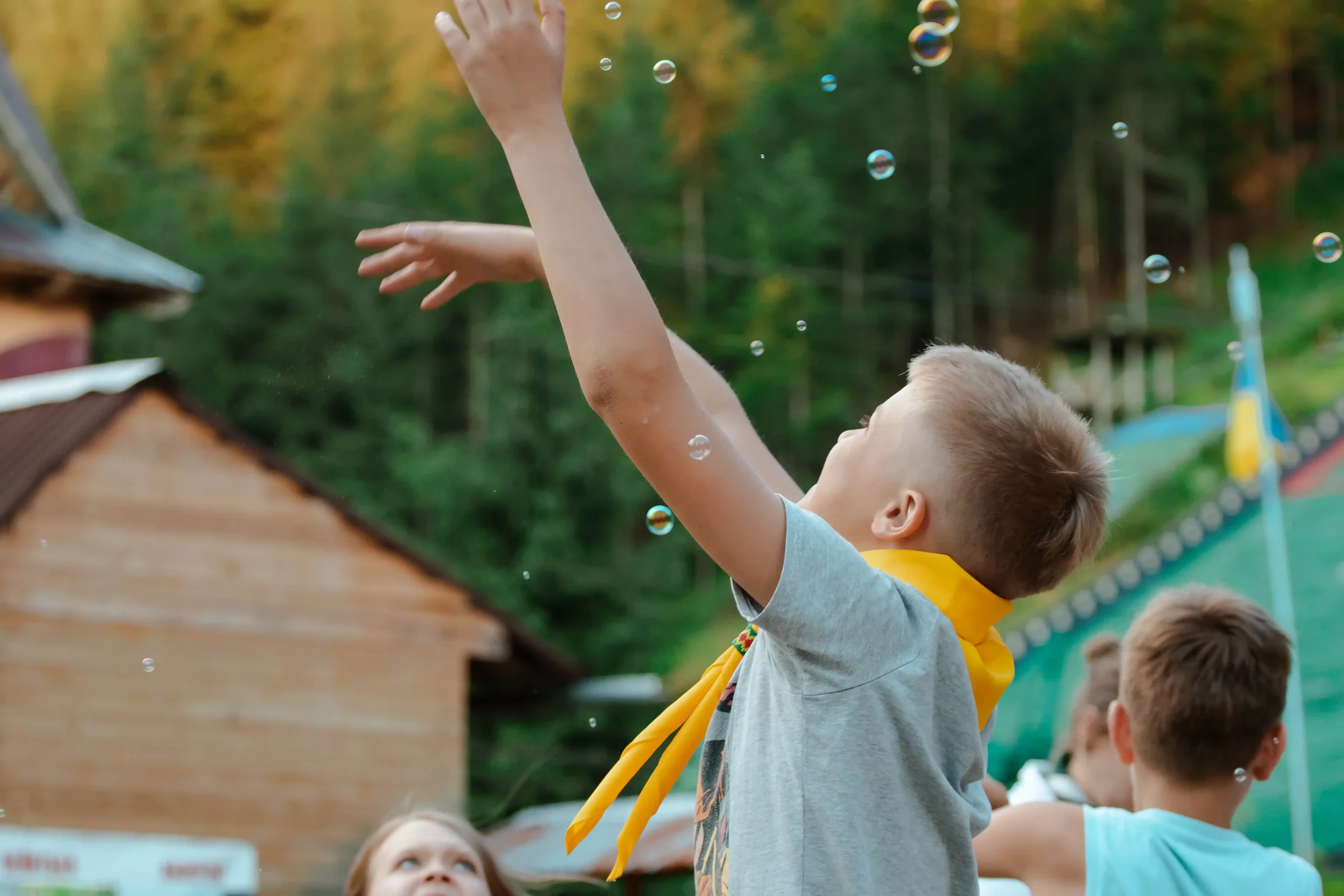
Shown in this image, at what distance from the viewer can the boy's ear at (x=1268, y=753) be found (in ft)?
5.02

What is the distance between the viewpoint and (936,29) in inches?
85.0

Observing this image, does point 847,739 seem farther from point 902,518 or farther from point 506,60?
point 506,60

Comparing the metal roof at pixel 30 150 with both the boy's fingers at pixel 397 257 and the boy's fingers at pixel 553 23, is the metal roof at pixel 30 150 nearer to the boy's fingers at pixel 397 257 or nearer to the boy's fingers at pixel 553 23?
the boy's fingers at pixel 397 257

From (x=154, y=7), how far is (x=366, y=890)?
74.5 ft

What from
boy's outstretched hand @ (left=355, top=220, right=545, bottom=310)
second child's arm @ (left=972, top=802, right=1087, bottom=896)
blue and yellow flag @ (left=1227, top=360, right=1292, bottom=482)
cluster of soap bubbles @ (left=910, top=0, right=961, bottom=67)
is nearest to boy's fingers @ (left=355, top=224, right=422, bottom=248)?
boy's outstretched hand @ (left=355, top=220, right=545, bottom=310)

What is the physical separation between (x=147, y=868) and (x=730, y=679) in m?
4.15

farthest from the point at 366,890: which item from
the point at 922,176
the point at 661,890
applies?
the point at 922,176

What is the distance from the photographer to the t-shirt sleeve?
0.95 metres

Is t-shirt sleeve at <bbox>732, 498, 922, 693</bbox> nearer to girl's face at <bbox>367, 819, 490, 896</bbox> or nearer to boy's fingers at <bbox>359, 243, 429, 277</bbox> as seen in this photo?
boy's fingers at <bbox>359, 243, 429, 277</bbox>

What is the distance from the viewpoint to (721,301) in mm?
19922

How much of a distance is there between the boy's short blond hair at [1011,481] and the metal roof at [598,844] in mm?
2679

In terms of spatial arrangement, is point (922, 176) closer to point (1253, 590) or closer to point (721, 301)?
point (721, 301)

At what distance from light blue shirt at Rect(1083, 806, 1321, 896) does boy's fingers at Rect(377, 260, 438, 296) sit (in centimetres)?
83

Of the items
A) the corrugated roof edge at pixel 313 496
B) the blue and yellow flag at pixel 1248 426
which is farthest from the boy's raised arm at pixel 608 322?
the blue and yellow flag at pixel 1248 426
